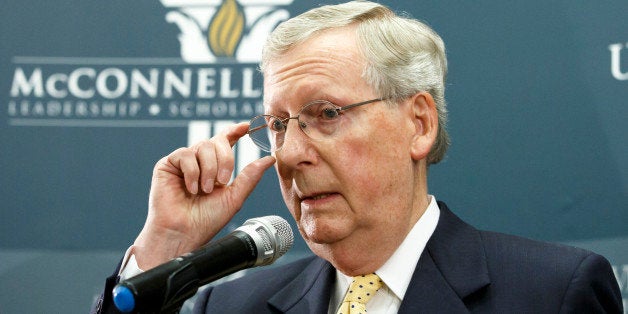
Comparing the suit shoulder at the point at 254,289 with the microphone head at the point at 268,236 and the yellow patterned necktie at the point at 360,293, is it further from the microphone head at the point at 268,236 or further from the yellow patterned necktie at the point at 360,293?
the microphone head at the point at 268,236

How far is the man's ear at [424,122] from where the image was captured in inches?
81.8

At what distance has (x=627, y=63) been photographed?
267cm

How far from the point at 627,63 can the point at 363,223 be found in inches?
48.5

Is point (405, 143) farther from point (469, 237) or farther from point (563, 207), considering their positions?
point (563, 207)

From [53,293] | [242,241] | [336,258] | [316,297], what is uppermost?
[242,241]

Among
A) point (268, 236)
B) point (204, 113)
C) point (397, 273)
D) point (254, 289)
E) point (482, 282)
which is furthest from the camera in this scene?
point (204, 113)

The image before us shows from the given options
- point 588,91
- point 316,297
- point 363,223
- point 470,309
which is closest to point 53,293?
point 316,297

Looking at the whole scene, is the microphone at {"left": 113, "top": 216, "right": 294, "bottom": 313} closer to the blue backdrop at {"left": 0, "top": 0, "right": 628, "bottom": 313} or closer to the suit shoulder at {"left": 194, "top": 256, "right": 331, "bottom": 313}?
the suit shoulder at {"left": 194, "top": 256, "right": 331, "bottom": 313}

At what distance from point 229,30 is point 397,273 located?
4.36ft

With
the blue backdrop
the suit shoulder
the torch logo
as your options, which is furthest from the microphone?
the torch logo

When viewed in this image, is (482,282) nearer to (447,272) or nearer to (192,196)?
(447,272)

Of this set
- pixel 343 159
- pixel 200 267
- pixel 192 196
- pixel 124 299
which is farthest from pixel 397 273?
pixel 124 299

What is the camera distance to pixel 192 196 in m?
2.13

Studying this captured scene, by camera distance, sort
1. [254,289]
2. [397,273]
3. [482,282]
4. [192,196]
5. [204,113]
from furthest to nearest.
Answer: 1. [204,113]
2. [254,289]
3. [192,196]
4. [397,273]
5. [482,282]
